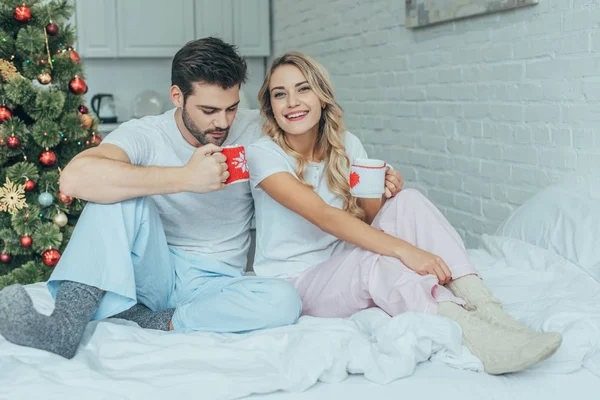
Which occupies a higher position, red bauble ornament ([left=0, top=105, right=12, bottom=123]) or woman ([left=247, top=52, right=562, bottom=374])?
red bauble ornament ([left=0, top=105, right=12, bottom=123])

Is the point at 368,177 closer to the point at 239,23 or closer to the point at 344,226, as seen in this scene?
the point at 344,226

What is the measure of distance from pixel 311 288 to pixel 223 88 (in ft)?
1.89

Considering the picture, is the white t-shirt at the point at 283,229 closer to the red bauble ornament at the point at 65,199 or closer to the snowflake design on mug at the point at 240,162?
the snowflake design on mug at the point at 240,162

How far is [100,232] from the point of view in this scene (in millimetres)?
1623

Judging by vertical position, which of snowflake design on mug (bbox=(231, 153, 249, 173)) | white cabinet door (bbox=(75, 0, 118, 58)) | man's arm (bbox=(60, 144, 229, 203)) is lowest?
man's arm (bbox=(60, 144, 229, 203))

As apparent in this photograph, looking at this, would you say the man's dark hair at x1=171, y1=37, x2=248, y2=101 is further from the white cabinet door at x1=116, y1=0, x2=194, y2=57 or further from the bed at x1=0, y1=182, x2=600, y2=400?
the white cabinet door at x1=116, y1=0, x2=194, y2=57

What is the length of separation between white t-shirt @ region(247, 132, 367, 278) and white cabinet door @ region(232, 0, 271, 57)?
120 inches

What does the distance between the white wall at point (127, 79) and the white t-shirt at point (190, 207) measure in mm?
3001

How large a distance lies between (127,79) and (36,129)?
2.42 meters

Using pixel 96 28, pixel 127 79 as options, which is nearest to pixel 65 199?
pixel 96 28

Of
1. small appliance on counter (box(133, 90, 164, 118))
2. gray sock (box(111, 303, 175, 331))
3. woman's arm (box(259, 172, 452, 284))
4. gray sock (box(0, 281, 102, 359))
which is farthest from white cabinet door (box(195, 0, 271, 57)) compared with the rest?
gray sock (box(0, 281, 102, 359))

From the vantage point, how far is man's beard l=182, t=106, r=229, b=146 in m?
1.90

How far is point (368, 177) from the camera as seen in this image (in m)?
1.70

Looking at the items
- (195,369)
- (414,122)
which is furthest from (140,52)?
(195,369)
